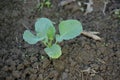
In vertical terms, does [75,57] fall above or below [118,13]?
below

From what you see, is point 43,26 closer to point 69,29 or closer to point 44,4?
point 69,29

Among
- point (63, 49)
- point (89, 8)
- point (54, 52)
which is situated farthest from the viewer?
point (89, 8)

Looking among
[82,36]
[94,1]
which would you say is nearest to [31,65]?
[82,36]

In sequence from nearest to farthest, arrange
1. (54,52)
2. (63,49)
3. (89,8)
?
(54,52)
(63,49)
(89,8)

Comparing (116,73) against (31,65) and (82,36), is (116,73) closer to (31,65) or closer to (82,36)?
(82,36)

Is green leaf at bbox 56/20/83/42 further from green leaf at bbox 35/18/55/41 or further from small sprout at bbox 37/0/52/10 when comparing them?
small sprout at bbox 37/0/52/10

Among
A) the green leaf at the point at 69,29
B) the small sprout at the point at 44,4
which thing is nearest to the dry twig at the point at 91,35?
the green leaf at the point at 69,29

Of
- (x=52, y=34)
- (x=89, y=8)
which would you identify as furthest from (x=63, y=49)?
(x=89, y=8)
